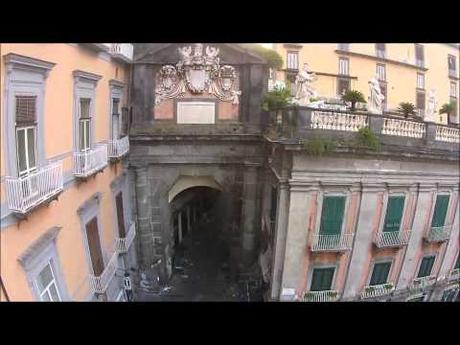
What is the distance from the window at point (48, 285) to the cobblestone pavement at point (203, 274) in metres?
0.89

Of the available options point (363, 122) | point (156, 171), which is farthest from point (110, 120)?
point (363, 122)

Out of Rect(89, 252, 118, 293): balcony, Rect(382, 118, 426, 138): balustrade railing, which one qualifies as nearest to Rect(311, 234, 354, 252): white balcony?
Rect(382, 118, 426, 138): balustrade railing

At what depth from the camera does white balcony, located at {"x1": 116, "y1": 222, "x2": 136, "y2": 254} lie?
10.8 ft

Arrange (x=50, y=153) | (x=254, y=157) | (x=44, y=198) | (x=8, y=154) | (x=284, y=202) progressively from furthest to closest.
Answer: (x=254, y=157)
(x=284, y=202)
(x=50, y=153)
(x=44, y=198)
(x=8, y=154)

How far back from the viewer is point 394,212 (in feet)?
10.1

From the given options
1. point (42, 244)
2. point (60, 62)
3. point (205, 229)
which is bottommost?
point (205, 229)

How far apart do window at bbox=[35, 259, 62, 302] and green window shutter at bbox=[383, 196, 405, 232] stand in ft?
8.71

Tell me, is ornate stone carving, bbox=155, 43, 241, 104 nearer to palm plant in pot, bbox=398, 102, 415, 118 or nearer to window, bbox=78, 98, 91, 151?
window, bbox=78, 98, 91, 151

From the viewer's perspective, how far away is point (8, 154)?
2.15 meters

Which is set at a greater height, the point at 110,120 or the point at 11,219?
the point at 110,120

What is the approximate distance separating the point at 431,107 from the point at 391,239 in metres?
1.14

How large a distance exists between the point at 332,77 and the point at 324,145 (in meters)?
0.56

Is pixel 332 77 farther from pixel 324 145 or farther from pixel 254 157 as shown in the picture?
pixel 254 157

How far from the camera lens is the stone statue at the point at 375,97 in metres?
2.88
